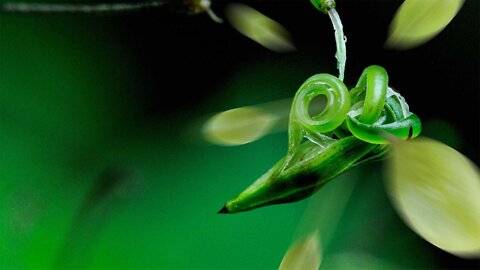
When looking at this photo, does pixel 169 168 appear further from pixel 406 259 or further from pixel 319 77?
pixel 319 77

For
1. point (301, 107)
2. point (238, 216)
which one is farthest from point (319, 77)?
point (238, 216)

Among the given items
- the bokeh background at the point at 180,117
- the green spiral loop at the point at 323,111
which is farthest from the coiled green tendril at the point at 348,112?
the bokeh background at the point at 180,117

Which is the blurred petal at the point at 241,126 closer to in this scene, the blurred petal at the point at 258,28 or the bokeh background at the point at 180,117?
the blurred petal at the point at 258,28

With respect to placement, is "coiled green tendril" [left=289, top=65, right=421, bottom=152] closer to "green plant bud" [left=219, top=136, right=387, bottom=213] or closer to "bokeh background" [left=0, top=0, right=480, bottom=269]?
"green plant bud" [left=219, top=136, right=387, bottom=213]

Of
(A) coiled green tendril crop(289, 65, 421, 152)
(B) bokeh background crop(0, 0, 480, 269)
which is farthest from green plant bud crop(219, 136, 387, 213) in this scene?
(B) bokeh background crop(0, 0, 480, 269)

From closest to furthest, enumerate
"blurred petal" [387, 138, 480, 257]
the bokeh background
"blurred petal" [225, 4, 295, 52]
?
"blurred petal" [387, 138, 480, 257]
"blurred petal" [225, 4, 295, 52]
the bokeh background
